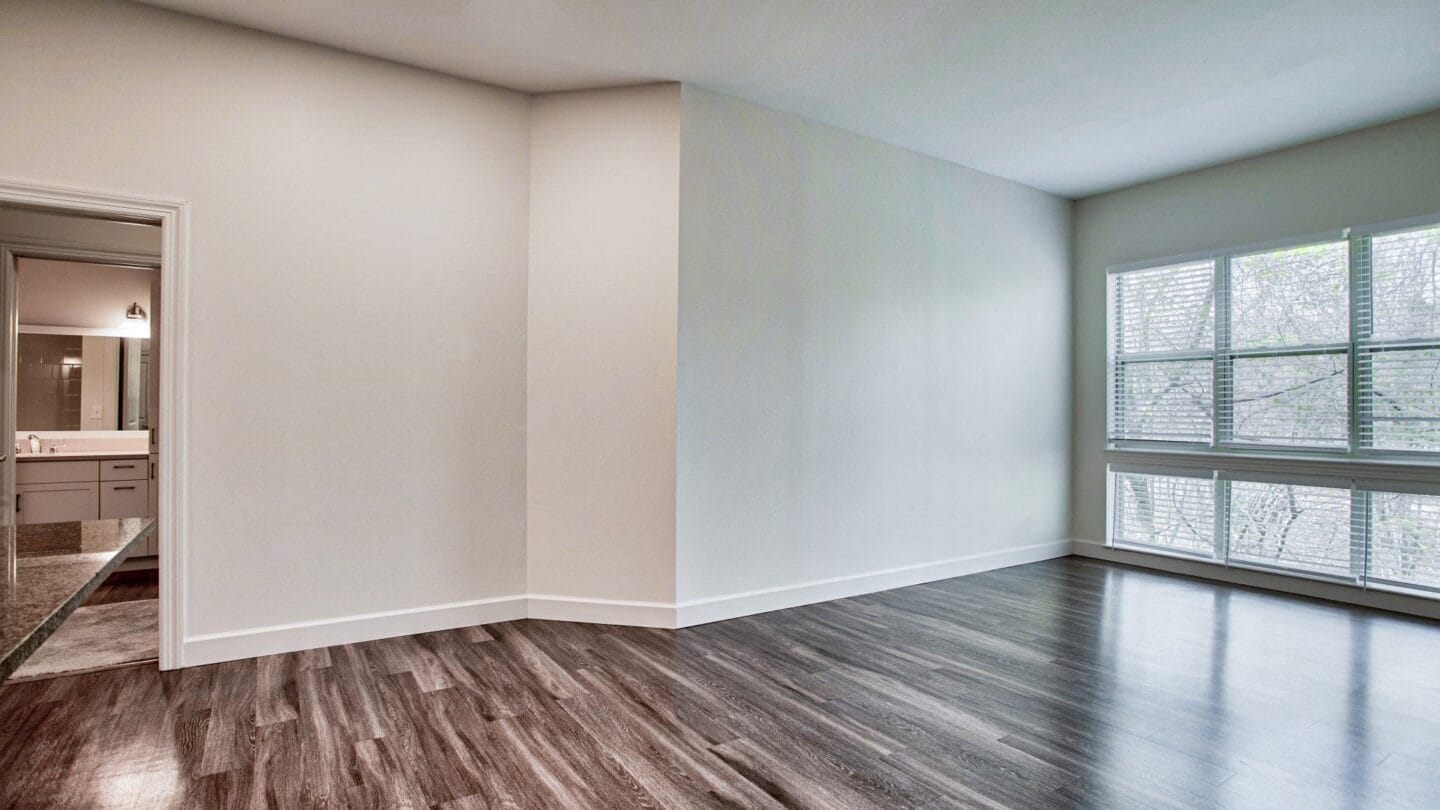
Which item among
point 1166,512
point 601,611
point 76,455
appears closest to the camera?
point 601,611

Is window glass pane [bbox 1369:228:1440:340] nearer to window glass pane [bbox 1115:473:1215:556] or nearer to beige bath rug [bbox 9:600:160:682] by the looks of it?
window glass pane [bbox 1115:473:1215:556]

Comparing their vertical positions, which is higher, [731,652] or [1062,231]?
[1062,231]

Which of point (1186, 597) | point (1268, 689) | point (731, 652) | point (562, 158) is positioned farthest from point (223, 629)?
point (1186, 597)

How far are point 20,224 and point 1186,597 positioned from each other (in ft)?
23.3

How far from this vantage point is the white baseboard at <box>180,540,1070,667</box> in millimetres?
3125

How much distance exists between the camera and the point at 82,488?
482 cm

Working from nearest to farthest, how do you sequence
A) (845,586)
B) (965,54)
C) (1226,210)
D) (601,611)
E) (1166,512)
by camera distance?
1. (965,54)
2. (601,611)
3. (845,586)
4. (1226,210)
5. (1166,512)

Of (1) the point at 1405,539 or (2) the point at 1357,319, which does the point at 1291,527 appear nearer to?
(1) the point at 1405,539

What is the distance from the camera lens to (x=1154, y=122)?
4.18 m

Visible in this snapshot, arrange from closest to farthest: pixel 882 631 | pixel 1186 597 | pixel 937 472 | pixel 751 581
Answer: pixel 882 631, pixel 751 581, pixel 1186 597, pixel 937 472

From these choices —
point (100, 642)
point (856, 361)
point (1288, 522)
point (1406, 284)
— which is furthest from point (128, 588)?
point (1406, 284)

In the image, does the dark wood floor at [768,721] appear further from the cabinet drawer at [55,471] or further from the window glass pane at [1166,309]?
the cabinet drawer at [55,471]

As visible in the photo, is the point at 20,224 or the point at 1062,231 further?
the point at 1062,231

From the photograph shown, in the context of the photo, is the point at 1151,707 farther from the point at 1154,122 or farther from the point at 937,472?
the point at 1154,122
